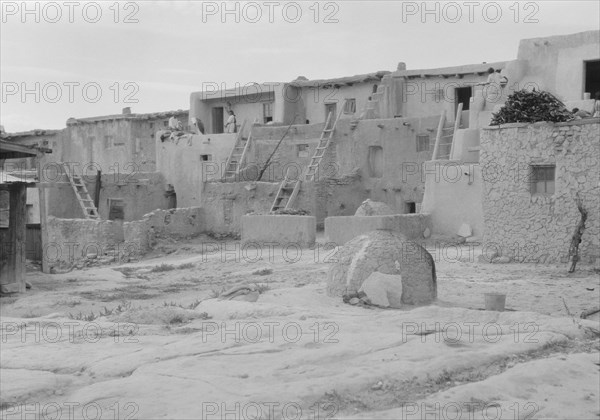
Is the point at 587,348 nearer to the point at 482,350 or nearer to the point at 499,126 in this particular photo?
the point at 482,350

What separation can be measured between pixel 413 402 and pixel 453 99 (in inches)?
916

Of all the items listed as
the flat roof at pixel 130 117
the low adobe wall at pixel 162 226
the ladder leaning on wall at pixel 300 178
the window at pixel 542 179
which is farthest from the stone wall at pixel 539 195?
the flat roof at pixel 130 117

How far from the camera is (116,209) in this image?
30812 mm

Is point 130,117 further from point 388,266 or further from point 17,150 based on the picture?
point 388,266

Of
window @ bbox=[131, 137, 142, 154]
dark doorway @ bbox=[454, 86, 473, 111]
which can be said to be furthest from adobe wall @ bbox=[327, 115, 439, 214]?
window @ bbox=[131, 137, 142, 154]

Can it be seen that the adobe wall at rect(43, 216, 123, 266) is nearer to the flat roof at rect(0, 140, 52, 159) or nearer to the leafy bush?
the flat roof at rect(0, 140, 52, 159)

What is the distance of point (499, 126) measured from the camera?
17.8 m

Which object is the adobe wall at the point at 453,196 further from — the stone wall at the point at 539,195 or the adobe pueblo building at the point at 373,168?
the stone wall at the point at 539,195

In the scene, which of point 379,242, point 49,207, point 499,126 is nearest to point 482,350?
point 379,242

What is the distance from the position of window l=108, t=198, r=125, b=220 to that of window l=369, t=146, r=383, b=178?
939 centimetres

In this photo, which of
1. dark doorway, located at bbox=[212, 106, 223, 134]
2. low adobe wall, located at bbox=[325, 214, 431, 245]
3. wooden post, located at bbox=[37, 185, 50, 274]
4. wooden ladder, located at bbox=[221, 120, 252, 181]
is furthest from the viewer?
dark doorway, located at bbox=[212, 106, 223, 134]

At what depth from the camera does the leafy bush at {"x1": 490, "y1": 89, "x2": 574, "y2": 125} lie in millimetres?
17250

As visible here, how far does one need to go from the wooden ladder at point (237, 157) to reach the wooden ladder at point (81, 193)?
4817mm

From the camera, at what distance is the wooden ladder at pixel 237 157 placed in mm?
30781
